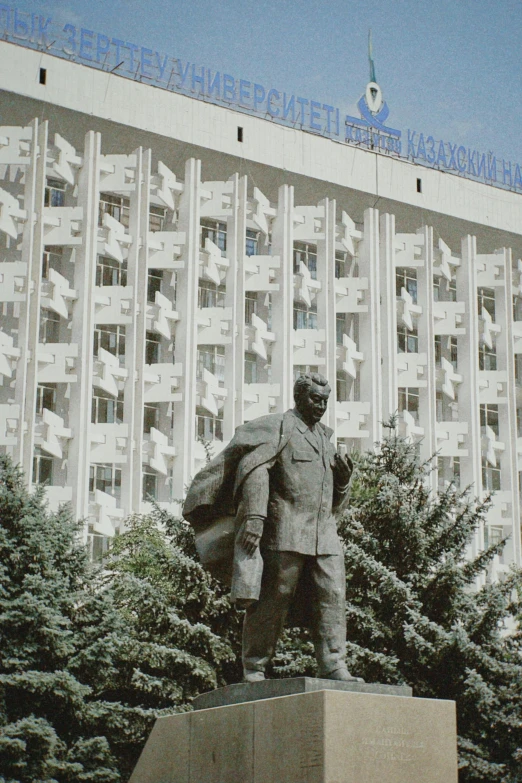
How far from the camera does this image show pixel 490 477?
48.3 m

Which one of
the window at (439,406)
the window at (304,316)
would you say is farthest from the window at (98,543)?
the window at (439,406)

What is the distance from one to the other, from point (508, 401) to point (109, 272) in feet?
49.7

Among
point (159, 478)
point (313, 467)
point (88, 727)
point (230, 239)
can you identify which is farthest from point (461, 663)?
point (230, 239)

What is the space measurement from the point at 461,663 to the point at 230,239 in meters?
23.6

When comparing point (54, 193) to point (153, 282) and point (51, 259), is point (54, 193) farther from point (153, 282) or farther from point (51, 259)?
point (153, 282)

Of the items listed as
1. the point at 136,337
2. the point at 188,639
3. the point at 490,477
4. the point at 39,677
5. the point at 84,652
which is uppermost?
the point at 136,337

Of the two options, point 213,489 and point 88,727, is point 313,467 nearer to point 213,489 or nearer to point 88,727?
point 213,489

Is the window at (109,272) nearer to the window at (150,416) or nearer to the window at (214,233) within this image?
the window at (214,233)

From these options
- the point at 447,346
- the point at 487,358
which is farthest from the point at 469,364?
the point at 487,358

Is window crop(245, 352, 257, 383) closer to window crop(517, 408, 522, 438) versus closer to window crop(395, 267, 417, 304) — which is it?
window crop(395, 267, 417, 304)

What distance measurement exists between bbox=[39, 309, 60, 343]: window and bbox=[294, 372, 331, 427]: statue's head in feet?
98.6

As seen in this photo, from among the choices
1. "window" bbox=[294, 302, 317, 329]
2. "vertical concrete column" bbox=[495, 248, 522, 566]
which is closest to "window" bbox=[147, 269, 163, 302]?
"window" bbox=[294, 302, 317, 329]

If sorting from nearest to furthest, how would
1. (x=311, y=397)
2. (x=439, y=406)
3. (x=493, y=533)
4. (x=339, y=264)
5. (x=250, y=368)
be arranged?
1. (x=311, y=397)
2. (x=250, y=368)
3. (x=493, y=533)
4. (x=339, y=264)
5. (x=439, y=406)

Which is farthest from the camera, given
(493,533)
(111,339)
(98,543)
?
(493,533)
